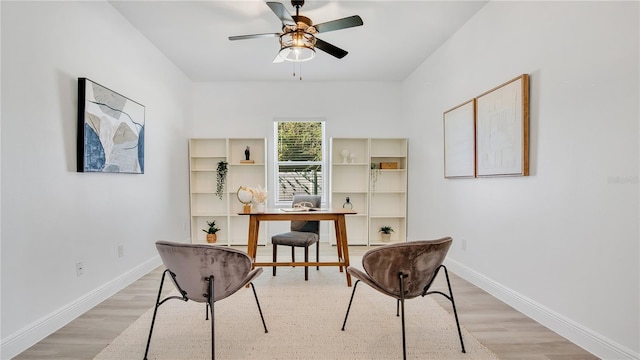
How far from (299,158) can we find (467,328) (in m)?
3.62

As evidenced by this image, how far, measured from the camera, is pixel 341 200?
5078 mm

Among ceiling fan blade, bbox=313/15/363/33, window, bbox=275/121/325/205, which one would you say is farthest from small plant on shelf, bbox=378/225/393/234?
ceiling fan blade, bbox=313/15/363/33

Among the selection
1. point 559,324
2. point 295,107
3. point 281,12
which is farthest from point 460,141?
point 295,107

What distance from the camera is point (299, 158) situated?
5191 millimetres

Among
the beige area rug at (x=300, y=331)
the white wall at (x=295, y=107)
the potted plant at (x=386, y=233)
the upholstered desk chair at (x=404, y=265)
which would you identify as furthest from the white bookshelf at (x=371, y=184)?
the upholstered desk chair at (x=404, y=265)

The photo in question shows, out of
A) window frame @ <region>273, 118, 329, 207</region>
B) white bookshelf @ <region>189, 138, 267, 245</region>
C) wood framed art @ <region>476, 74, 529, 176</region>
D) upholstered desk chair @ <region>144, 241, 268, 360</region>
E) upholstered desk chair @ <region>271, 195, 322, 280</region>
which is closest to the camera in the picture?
upholstered desk chair @ <region>144, 241, 268, 360</region>

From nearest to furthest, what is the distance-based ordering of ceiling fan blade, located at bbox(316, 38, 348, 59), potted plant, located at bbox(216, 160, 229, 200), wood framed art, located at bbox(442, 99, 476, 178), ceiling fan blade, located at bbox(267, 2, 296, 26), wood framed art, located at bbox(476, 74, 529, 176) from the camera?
1. ceiling fan blade, located at bbox(267, 2, 296, 26)
2. wood framed art, located at bbox(476, 74, 529, 176)
3. ceiling fan blade, located at bbox(316, 38, 348, 59)
4. wood framed art, located at bbox(442, 99, 476, 178)
5. potted plant, located at bbox(216, 160, 229, 200)

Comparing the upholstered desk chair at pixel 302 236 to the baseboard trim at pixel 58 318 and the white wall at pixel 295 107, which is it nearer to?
the baseboard trim at pixel 58 318

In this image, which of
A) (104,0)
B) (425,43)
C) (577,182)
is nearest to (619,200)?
(577,182)

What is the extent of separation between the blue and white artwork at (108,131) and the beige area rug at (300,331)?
1361mm

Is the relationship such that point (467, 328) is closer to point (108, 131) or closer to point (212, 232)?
point (108, 131)

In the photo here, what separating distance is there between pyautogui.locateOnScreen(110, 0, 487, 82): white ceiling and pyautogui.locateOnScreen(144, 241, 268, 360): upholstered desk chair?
2262 mm

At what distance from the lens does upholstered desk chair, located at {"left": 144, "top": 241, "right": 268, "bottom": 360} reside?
1.66 meters

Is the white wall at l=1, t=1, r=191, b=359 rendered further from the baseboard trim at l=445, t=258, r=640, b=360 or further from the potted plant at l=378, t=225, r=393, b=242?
the baseboard trim at l=445, t=258, r=640, b=360
